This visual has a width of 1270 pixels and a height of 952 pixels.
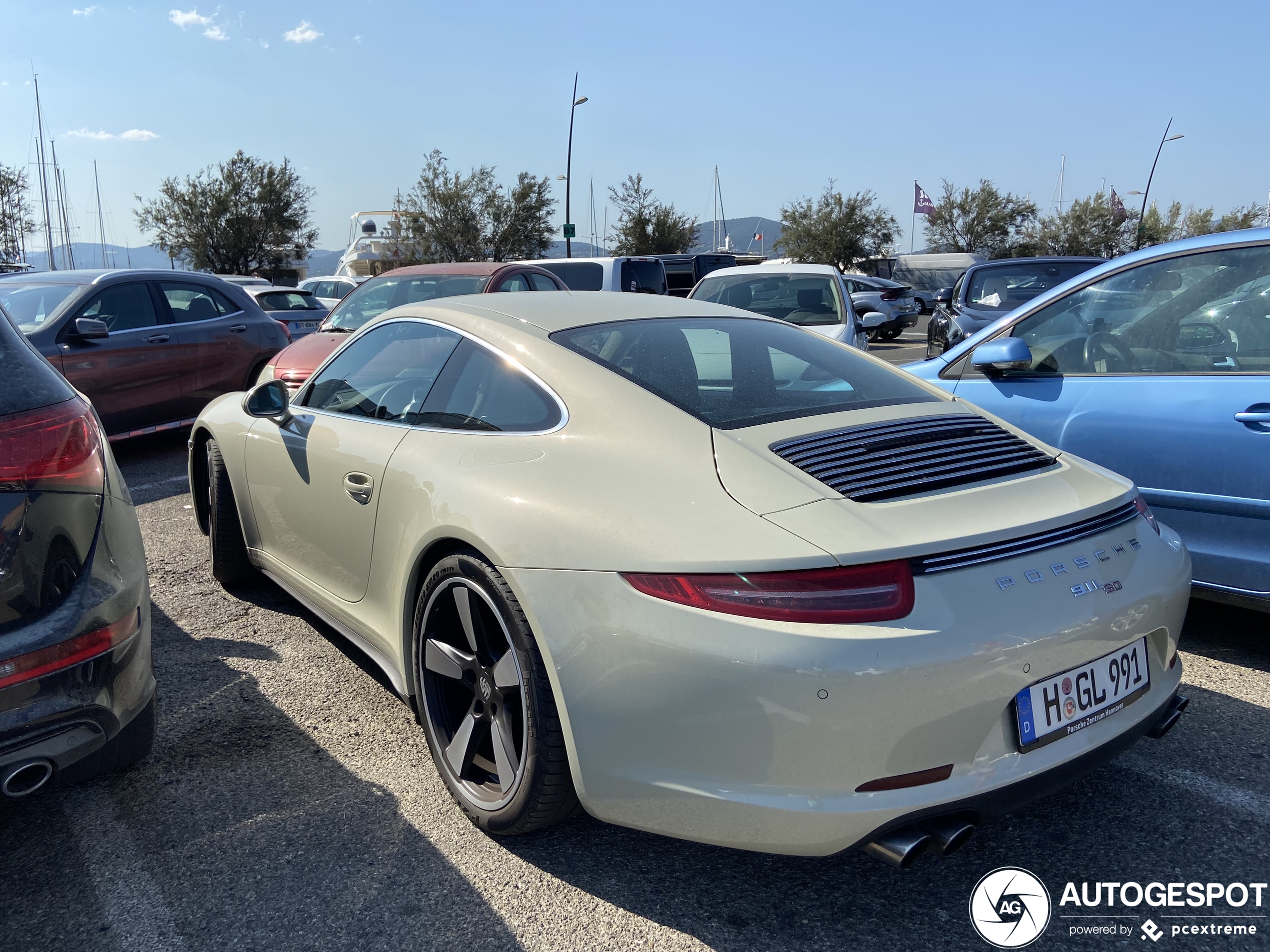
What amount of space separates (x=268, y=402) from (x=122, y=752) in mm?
1626

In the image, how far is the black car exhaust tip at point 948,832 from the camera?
5.86 feet

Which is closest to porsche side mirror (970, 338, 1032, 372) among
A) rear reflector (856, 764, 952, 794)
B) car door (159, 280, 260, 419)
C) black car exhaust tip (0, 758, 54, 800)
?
rear reflector (856, 764, 952, 794)

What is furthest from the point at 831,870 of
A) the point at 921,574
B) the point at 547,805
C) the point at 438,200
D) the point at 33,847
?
the point at 438,200

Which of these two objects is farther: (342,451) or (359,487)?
(342,451)

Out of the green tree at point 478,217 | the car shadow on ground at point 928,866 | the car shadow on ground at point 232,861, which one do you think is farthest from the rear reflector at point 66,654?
the green tree at point 478,217

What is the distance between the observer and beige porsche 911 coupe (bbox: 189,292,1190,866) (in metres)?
1.77

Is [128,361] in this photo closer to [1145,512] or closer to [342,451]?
[342,451]

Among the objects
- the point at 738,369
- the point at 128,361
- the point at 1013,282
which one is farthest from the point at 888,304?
the point at 738,369

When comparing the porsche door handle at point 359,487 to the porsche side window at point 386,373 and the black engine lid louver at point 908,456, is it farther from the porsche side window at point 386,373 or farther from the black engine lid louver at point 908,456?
the black engine lid louver at point 908,456

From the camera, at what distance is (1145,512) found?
2.38m

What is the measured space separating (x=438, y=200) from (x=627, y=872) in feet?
127

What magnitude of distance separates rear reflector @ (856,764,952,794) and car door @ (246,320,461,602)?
1.64 meters

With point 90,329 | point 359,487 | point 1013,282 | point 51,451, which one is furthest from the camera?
point 1013,282

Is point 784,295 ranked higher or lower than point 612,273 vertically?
lower
